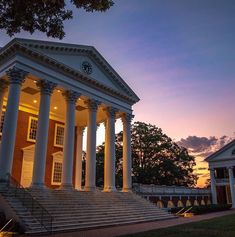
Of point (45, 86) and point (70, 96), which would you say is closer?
point (45, 86)

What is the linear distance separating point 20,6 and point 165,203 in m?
31.9

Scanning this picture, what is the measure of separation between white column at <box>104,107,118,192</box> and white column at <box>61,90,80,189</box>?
531 cm

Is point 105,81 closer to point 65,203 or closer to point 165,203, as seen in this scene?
point 65,203

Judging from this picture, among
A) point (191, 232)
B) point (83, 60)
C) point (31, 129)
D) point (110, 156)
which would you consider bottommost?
point (191, 232)

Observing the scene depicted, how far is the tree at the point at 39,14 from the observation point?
33.8ft

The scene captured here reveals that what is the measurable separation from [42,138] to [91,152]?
5.93m

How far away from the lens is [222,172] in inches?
2064

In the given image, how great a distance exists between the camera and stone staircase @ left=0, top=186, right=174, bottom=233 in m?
15.9

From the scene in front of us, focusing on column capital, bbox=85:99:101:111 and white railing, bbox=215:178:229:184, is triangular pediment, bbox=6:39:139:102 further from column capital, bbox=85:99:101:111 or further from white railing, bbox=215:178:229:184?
white railing, bbox=215:178:229:184

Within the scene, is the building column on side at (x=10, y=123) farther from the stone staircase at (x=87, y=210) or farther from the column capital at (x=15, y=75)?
the stone staircase at (x=87, y=210)

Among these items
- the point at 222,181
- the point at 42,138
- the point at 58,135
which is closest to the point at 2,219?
the point at 42,138

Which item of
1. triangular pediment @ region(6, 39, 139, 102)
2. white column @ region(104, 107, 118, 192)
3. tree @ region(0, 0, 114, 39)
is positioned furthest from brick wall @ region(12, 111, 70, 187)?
tree @ region(0, 0, 114, 39)

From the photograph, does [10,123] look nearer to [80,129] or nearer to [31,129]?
[31,129]

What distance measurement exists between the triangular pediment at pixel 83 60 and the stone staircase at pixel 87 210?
10.8m
